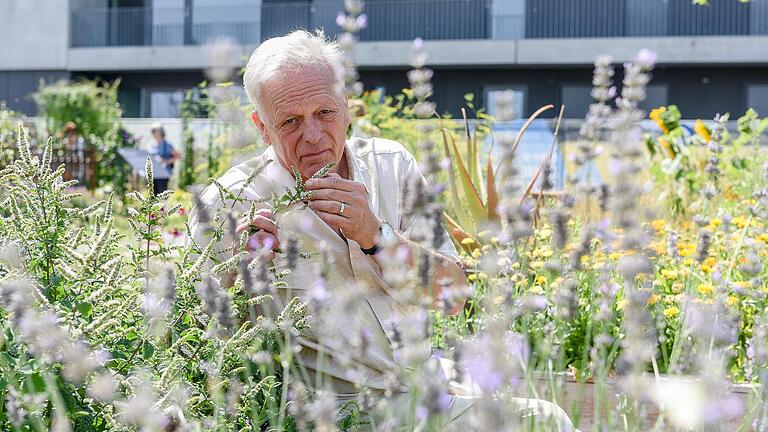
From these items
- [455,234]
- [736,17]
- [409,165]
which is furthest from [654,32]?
[409,165]

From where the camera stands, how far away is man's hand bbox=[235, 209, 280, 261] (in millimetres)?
1914

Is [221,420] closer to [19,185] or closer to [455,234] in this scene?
[19,185]

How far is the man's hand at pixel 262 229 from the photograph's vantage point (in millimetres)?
1914

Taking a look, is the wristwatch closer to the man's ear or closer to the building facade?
the man's ear

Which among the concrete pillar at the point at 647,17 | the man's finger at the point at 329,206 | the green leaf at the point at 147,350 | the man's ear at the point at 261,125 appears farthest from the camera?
the concrete pillar at the point at 647,17

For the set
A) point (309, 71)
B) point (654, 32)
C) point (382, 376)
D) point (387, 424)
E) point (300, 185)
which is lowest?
point (382, 376)

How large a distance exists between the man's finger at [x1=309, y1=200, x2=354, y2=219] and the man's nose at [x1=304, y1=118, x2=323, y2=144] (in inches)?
13.5

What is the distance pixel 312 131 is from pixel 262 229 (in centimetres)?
43

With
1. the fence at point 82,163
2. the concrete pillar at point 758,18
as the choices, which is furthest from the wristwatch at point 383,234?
the concrete pillar at point 758,18

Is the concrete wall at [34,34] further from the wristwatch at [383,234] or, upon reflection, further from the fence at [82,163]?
the wristwatch at [383,234]

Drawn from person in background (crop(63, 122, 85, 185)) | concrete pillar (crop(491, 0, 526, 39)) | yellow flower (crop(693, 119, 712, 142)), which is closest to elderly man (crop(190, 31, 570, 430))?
yellow flower (crop(693, 119, 712, 142))

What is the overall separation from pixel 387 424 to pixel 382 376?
919 millimetres

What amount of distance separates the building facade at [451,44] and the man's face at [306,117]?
17.7 meters

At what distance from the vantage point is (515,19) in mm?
22641
